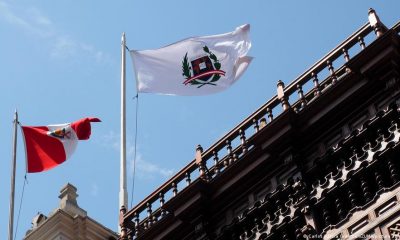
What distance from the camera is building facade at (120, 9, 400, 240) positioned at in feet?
73.0

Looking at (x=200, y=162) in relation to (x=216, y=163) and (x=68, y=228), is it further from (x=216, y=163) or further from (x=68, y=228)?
(x=68, y=228)

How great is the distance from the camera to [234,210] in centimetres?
2500

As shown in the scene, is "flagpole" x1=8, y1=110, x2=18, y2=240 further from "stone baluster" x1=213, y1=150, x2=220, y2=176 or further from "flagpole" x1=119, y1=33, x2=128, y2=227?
"stone baluster" x1=213, y1=150, x2=220, y2=176

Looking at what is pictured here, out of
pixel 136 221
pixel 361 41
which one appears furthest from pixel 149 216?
pixel 361 41

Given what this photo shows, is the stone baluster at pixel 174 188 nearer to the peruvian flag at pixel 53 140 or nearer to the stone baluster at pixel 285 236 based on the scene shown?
the stone baluster at pixel 285 236

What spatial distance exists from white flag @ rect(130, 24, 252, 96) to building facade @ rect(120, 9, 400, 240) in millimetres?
4057

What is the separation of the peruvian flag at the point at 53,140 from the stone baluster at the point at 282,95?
27.6 feet

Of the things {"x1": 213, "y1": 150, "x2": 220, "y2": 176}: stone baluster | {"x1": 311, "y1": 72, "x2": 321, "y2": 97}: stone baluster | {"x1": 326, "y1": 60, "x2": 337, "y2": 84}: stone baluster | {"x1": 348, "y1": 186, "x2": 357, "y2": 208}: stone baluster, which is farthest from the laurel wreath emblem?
{"x1": 348, "y1": 186, "x2": 357, "y2": 208}: stone baluster

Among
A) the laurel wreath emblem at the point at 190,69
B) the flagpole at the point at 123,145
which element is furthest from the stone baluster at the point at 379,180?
the laurel wreath emblem at the point at 190,69

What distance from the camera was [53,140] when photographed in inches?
1291

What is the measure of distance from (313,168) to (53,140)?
11.5 meters

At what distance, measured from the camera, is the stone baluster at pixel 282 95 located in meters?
25.4

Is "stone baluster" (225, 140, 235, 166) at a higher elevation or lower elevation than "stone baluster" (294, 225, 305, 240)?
higher

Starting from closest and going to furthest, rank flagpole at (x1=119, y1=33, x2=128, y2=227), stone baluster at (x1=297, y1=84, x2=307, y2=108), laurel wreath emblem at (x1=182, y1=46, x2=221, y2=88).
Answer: stone baluster at (x1=297, y1=84, x2=307, y2=108) → flagpole at (x1=119, y1=33, x2=128, y2=227) → laurel wreath emblem at (x1=182, y1=46, x2=221, y2=88)
